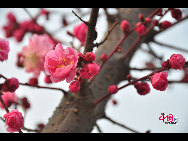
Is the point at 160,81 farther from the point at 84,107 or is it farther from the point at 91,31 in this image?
the point at 84,107

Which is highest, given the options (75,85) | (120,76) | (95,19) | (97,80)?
(120,76)

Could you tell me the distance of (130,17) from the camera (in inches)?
78.2

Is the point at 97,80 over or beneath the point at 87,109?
over

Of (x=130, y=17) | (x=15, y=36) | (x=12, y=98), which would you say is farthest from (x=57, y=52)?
(x=15, y=36)

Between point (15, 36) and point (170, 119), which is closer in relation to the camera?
point (170, 119)

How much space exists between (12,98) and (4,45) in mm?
442

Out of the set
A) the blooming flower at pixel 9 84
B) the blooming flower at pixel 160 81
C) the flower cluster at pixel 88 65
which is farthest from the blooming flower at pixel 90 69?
the blooming flower at pixel 9 84

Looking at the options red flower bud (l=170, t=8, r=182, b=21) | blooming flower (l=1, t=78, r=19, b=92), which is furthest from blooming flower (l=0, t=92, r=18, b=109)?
red flower bud (l=170, t=8, r=182, b=21)

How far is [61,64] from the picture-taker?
3.21 ft

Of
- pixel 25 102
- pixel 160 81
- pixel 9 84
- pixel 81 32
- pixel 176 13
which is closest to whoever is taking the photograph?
pixel 160 81

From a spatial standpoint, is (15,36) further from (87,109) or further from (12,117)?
(12,117)

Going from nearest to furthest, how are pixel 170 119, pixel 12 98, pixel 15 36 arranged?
pixel 170 119
pixel 12 98
pixel 15 36

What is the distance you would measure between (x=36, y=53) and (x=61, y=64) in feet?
2.48

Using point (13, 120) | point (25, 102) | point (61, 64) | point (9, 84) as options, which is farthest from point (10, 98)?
point (61, 64)
